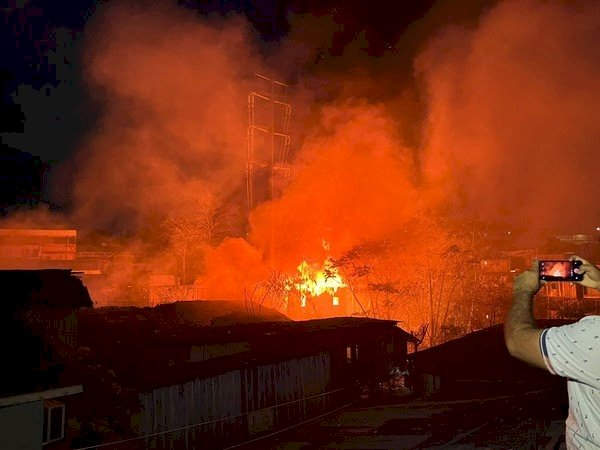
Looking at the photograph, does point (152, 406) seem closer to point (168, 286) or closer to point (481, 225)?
point (168, 286)

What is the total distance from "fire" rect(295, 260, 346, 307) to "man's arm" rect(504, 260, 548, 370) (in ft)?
118

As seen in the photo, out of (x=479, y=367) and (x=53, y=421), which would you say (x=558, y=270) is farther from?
(x=479, y=367)

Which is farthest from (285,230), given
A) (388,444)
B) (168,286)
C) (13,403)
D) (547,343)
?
(547,343)

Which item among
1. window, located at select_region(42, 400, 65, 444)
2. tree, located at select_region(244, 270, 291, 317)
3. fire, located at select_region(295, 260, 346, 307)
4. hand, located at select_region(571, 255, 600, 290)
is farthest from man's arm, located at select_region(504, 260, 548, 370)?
fire, located at select_region(295, 260, 346, 307)

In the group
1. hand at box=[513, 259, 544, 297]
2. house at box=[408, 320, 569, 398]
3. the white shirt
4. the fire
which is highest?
the fire

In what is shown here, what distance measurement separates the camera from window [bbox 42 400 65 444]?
9.74 metres

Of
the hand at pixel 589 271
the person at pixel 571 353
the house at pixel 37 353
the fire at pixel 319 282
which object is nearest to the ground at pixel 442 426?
the house at pixel 37 353

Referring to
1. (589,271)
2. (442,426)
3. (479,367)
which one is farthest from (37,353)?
(479,367)

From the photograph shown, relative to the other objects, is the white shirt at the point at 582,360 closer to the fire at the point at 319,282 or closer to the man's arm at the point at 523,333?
the man's arm at the point at 523,333

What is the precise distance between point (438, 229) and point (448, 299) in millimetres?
5806

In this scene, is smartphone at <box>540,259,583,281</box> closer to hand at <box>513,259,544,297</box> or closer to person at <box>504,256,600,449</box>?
hand at <box>513,259,544,297</box>

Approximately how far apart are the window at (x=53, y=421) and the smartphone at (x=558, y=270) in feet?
34.1

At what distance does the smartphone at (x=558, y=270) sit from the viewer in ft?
9.80

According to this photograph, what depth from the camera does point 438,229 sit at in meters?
38.4
